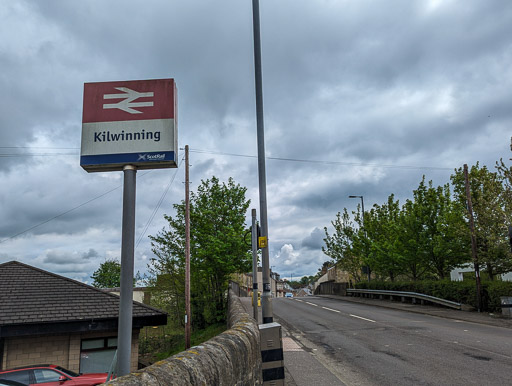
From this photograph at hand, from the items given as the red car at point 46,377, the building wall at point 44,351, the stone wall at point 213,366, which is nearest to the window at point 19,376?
the red car at point 46,377

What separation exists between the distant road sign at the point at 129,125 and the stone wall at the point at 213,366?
2231 millimetres

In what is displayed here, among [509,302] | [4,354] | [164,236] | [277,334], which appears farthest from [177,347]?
[277,334]

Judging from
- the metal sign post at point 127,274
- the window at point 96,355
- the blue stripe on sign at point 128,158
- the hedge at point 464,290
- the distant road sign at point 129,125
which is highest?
the distant road sign at point 129,125

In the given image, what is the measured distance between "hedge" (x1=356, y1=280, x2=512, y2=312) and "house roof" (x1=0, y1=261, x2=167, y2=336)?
17003 mm

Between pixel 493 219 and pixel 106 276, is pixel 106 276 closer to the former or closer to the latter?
pixel 106 276

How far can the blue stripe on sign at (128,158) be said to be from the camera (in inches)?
187

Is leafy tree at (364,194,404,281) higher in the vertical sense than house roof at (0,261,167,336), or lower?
higher

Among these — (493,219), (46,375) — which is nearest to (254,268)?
(46,375)

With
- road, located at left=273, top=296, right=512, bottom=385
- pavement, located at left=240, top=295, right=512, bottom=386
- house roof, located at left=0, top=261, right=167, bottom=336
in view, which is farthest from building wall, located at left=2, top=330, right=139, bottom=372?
road, located at left=273, top=296, right=512, bottom=385

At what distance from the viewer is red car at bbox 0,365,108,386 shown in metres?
10.1

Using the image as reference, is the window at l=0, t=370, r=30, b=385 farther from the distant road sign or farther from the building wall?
the distant road sign

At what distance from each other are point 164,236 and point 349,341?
17209 mm

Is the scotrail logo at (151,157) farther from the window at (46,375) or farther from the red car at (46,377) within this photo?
the window at (46,375)

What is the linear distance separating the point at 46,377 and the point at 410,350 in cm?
1001
